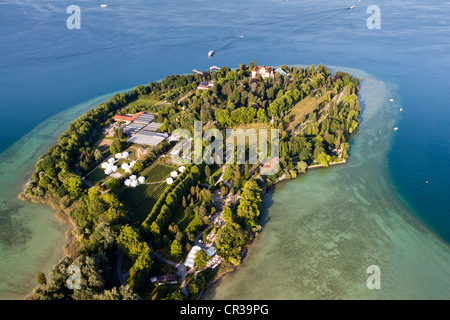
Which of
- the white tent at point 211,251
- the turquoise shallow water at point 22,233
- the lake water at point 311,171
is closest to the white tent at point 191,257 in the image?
the white tent at point 211,251

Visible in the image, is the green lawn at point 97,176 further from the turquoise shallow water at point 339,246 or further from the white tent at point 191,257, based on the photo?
the turquoise shallow water at point 339,246

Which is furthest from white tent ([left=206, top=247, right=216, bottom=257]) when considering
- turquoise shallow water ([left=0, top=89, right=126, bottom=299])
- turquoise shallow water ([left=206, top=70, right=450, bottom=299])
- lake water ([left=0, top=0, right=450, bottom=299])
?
turquoise shallow water ([left=0, top=89, right=126, bottom=299])

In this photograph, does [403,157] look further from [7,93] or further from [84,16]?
[84,16]

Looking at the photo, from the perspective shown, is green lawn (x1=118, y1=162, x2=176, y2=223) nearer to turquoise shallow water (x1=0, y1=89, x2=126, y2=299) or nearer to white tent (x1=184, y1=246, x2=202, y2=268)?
turquoise shallow water (x1=0, y1=89, x2=126, y2=299)

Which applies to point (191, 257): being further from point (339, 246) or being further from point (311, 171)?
point (311, 171)

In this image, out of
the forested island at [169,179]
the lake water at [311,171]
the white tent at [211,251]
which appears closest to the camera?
the forested island at [169,179]

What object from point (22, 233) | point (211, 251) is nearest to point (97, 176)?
point (22, 233)

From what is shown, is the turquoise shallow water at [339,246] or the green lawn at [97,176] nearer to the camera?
the turquoise shallow water at [339,246]
